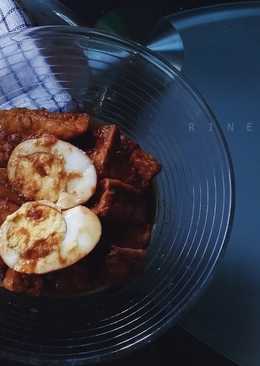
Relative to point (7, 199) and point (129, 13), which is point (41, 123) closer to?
point (7, 199)

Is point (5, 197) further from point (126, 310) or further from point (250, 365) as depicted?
point (250, 365)

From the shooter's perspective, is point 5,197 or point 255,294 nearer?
point 5,197

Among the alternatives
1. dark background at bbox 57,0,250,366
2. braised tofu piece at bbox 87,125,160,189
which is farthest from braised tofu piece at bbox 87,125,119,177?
dark background at bbox 57,0,250,366

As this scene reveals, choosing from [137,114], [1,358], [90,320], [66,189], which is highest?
[137,114]

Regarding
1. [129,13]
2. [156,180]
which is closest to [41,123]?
[156,180]

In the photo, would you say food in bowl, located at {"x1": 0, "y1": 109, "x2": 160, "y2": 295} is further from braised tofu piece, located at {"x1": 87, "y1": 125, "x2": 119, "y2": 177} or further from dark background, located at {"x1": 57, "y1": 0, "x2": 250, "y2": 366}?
dark background, located at {"x1": 57, "y1": 0, "x2": 250, "y2": 366}

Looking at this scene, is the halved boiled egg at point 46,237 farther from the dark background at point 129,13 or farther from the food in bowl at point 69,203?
the dark background at point 129,13

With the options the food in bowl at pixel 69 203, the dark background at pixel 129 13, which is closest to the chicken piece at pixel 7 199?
the food in bowl at pixel 69 203

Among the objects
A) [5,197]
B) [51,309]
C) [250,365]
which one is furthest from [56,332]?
[250,365]
